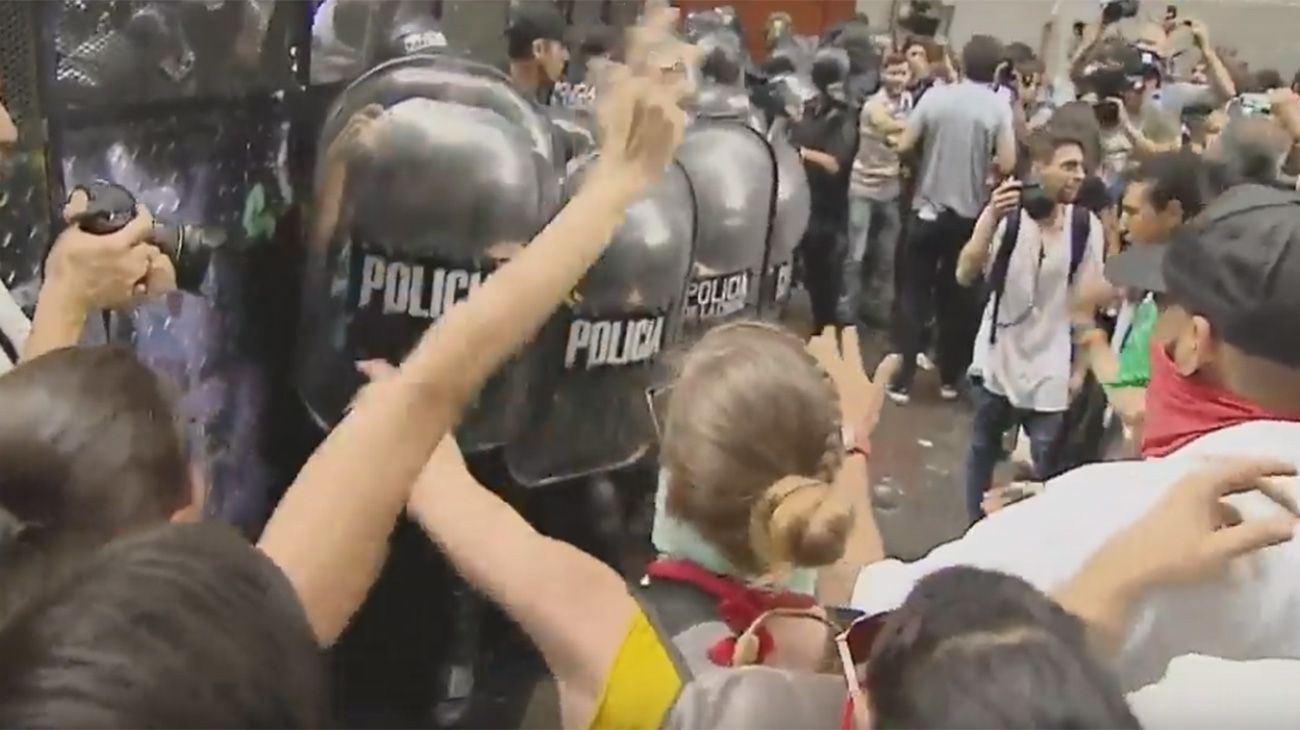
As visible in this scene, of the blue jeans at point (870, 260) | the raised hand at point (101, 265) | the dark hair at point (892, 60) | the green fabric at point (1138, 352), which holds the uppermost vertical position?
the raised hand at point (101, 265)

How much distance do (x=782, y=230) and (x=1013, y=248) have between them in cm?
52

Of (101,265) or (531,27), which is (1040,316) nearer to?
(531,27)

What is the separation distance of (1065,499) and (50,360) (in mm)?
794

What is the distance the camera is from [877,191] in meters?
5.48

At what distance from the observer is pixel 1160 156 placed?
112 inches

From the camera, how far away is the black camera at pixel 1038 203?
3.32 m

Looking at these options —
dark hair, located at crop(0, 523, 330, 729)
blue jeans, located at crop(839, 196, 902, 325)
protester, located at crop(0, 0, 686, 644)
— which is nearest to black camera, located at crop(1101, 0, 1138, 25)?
blue jeans, located at crop(839, 196, 902, 325)

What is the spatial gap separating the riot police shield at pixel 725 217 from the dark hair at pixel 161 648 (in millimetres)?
2222

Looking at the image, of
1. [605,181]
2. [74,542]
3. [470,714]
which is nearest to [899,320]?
[470,714]

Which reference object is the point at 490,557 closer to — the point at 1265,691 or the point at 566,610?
the point at 566,610

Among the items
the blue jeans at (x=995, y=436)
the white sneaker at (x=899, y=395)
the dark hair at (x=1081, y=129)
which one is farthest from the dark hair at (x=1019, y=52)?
the blue jeans at (x=995, y=436)

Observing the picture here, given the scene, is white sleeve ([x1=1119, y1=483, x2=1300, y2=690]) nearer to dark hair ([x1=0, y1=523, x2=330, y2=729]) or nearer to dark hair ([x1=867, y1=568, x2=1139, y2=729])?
dark hair ([x1=867, y1=568, x2=1139, y2=729])

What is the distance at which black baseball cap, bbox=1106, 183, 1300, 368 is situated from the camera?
1365 mm

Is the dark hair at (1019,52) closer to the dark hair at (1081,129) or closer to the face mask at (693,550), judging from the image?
the dark hair at (1081,129)
